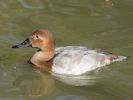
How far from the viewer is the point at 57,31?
1139cm

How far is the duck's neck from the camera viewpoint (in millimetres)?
10116

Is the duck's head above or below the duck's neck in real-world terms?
above

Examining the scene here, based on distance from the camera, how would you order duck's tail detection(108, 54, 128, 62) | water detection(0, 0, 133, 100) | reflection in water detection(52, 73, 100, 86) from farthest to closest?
duck's tail detection(108, 54, 128, 62), reflection in water detection(52, 73, 100, 86), water detection(0, 0, 133, 100)

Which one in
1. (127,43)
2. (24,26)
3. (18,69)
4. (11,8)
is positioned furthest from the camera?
(11,8)

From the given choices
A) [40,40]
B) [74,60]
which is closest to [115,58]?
[74,60]

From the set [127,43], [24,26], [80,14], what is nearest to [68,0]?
[80,14]

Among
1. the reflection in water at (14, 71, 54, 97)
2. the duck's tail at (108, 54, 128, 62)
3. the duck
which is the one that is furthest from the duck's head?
the duck's tail at (108, 54, 128, 62)

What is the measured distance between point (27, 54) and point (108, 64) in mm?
1564

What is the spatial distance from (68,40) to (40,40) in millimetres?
1038

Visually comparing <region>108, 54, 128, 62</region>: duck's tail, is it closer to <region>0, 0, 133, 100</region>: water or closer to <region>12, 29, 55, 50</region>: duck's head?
<region>0, 0, 133, 100</region>: water

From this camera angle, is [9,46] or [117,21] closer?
[9,46]

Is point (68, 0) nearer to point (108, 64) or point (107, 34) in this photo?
point (107, 34)

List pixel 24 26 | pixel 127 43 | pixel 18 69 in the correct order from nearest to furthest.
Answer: pixel 18 69 → pixel 127 43 → pixel 24 26

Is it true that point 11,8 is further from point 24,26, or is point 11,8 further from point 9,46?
point 9,46
